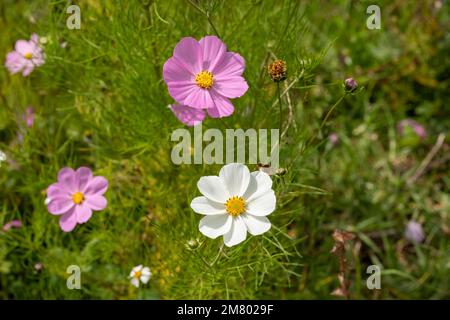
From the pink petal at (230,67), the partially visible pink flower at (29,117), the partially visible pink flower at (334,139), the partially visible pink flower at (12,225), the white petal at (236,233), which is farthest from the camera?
the partially visible pink flower at (334,139)

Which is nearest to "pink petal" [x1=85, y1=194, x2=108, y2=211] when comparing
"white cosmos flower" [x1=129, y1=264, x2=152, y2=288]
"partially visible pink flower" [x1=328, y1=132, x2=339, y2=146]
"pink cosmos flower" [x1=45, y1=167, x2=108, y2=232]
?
"pink cosmos flower" [x1=45, y1=167, x2=108, y2=232]

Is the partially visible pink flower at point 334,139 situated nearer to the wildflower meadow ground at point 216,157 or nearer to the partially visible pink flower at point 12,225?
the wildflower meadow ground at point 216,157

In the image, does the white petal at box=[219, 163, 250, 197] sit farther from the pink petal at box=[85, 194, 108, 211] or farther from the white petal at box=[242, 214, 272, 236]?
the pink petal at box=[85, 194, 108, 211]

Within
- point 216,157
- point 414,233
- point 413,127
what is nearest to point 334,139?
point 413,127

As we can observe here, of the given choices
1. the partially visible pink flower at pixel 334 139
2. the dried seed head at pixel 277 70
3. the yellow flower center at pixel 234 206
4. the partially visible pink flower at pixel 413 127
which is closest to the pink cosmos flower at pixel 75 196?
the yellow flower center at pixel 234 206

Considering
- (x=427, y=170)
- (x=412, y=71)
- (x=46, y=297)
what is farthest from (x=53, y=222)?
(x=412, y=71)

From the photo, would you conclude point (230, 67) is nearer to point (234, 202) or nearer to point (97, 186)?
point (234, 202)
